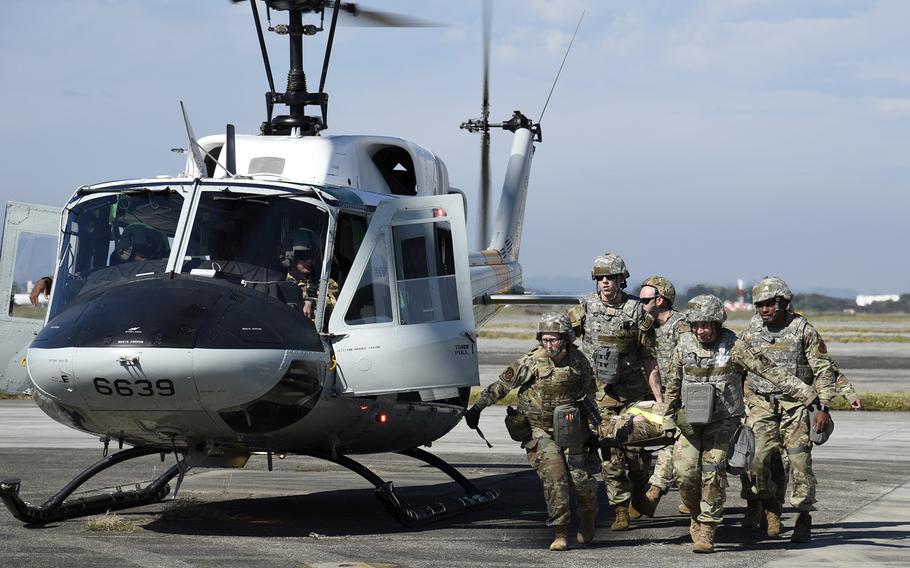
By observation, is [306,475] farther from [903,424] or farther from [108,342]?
[903,424]

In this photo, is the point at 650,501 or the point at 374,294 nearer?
the point at 374,294

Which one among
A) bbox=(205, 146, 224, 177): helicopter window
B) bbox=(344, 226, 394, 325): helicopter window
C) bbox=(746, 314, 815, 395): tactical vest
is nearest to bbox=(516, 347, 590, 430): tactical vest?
bbox=(344, 226, 394, 325): helicopter window

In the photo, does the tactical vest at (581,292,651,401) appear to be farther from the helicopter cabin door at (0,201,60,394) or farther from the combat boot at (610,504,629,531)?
the helicopter cabin door at (0,201,60,394)

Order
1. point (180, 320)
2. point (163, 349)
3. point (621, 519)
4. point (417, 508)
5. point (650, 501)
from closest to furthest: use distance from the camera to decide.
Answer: point (163, 349)
point (180, 320)
point (621, 519)
point (417, 508)
point (650, 501)

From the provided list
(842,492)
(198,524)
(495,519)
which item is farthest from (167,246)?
(842,492)

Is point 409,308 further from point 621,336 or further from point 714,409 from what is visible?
point 714,409

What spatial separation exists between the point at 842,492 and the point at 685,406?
3.87m

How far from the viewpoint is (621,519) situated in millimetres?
9492

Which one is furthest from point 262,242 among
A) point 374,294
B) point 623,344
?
point 623,344

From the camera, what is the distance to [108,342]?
25.4 feet

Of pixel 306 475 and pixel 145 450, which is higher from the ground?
pixel 145 450

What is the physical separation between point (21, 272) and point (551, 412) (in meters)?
4.18

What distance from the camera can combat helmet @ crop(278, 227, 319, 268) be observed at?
875cm

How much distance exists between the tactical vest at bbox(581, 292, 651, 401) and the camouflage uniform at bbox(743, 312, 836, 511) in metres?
1.09
